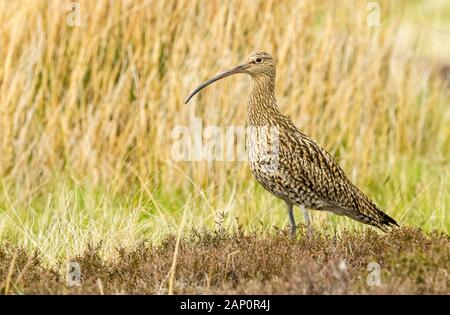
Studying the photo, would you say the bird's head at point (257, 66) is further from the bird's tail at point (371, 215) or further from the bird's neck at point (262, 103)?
the bird's tail at point (371, 215)

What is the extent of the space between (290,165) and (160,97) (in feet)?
7.25

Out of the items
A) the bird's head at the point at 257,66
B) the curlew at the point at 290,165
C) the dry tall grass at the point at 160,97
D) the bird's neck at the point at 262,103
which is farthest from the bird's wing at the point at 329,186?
the dry tall grass at the point at 160,97

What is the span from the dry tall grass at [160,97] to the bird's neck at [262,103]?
3.30ft

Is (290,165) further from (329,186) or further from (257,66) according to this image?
(257,66)

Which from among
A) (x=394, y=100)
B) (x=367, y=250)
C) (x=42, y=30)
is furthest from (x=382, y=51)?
(x=367, y=250)

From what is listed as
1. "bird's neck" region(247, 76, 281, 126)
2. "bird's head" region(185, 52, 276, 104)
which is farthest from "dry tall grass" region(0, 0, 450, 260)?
"bird's head" region(185, 52, 276, 104)

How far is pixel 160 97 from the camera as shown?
8445 millimetres

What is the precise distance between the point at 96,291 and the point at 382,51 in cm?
508

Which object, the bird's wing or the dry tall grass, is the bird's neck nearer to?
the bird's wing

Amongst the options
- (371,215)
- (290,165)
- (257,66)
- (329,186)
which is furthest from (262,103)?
(371,215)

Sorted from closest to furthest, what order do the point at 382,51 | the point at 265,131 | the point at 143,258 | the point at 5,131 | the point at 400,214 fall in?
the point at 143,258
the point at 265,131
the point at 400,214
the point at 5,131
the point at 382,51

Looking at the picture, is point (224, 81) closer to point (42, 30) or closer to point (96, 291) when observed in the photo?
point (42, 30)

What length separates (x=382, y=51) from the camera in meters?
9.37

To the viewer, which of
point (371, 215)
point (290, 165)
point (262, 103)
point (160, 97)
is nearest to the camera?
point (290, 165)
